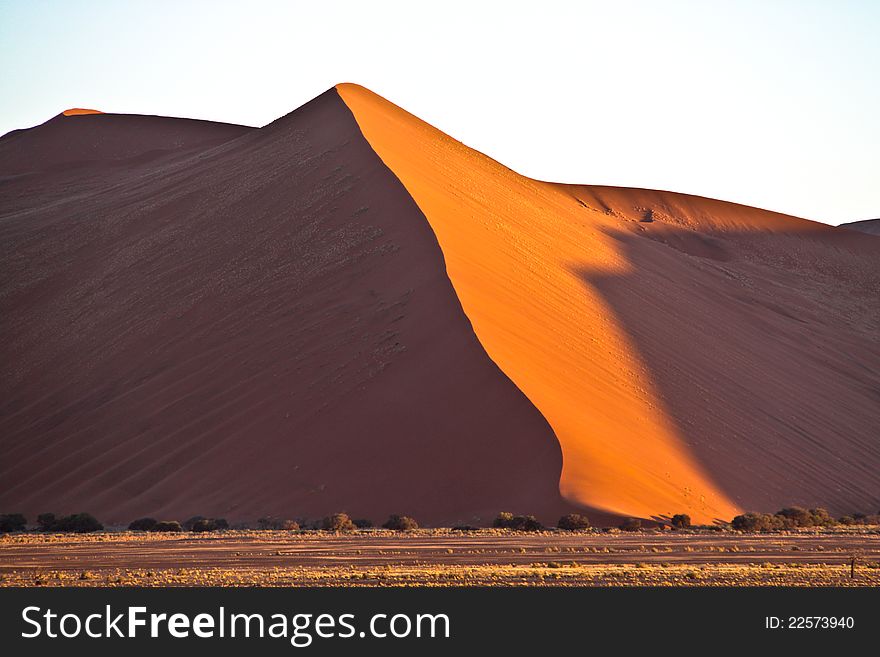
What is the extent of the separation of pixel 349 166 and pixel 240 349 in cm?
1279

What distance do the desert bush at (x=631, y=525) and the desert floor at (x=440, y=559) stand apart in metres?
0.47

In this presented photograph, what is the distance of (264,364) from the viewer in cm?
3928

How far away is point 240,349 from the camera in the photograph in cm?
4078

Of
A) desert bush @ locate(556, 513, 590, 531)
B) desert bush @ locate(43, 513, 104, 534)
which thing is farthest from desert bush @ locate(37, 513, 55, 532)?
desert bush @ locate(556, 513, 590, 531)

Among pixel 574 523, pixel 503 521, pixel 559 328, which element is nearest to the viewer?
pixel 574 523

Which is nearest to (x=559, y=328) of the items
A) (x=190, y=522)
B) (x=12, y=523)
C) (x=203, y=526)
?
(x=190, y=522)

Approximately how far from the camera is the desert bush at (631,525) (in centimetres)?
2878

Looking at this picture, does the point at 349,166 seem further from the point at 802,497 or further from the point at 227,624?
the point at 227,624

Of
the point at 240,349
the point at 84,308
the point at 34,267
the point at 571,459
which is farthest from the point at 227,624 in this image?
the point at 34,267

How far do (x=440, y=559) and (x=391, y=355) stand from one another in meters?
15.1

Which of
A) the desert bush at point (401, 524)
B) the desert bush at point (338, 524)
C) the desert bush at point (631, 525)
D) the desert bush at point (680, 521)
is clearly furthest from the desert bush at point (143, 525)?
the desert bush at point (680, 521)

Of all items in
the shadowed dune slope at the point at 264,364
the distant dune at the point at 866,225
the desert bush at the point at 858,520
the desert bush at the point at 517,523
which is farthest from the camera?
the distant dune at the point at 866,225

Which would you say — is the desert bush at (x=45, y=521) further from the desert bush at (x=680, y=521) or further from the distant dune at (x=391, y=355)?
the desert bush at (x=680, y=521)

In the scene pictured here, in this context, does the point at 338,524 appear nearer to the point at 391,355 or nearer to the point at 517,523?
the point at 517,523
